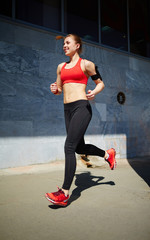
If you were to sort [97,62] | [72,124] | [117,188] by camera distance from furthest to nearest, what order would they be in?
1. [97,62]
2. [117,188]
3. [72,124]

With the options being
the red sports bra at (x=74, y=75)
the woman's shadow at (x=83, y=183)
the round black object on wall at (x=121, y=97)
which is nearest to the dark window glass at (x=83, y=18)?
the round black object on wall at (x=121, y=97)

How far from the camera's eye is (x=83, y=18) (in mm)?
6141

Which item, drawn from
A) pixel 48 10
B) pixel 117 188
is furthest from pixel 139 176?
pixel 48 10

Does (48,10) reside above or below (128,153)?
above

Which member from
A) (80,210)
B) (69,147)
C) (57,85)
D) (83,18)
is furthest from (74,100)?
(83,18)

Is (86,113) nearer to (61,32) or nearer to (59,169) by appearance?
(59,169)

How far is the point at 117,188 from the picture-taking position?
298cm

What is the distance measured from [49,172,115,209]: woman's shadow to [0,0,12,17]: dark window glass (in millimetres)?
3763

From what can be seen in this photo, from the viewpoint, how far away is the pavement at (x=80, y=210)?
65.8 inches

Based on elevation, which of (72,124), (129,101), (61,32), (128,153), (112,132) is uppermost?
(61,32)

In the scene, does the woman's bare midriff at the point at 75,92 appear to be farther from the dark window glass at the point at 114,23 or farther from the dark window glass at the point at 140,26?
the dark window glass at the point at 140,26

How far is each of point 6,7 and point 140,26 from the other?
4770 mm

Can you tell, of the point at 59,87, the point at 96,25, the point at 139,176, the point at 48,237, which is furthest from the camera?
the point at 96,25

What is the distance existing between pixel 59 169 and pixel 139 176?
1.56m
